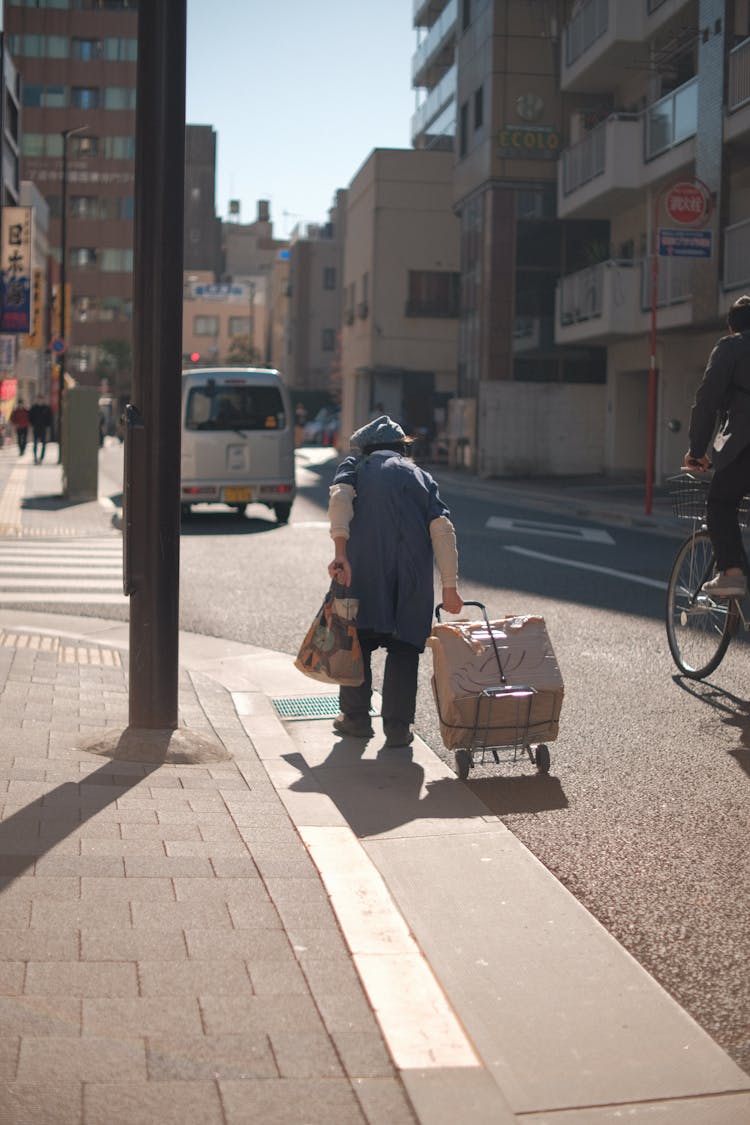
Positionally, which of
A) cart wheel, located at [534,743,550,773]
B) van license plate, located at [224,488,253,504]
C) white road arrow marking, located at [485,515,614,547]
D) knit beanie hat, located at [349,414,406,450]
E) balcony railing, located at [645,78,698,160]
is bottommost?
white road arrow marking, located at [485,515,614,547]

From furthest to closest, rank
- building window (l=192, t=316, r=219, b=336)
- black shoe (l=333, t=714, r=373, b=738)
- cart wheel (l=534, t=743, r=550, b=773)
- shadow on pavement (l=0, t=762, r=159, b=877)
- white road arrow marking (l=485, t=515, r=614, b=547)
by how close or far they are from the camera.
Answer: building window (l=192, t=316, r=219, b=336) < white road arrow marking (l=485, t=515, r=614, b=547) < black shoe (l=333, t=714, r=373, b=738) < cart wheel (l=534, t=743, r=550, b=773) < shadow on pavement (l=0, t=762, r=159, b=877)

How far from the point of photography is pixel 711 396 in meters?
7.50

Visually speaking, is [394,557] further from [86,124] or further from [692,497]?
[86,124]

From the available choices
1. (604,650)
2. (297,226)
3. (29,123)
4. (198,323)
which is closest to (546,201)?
(604,650)

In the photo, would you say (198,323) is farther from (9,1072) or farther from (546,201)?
(9,1072)

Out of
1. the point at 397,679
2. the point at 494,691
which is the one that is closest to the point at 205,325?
the point at 397,679

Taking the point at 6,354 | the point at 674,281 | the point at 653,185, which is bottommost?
the point at 6,354

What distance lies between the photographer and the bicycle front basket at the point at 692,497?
26.0 ft

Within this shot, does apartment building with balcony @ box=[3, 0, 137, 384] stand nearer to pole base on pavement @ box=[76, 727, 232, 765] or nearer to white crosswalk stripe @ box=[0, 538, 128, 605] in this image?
white crosswalk stripe @ box=[0, 538, 128, 605]

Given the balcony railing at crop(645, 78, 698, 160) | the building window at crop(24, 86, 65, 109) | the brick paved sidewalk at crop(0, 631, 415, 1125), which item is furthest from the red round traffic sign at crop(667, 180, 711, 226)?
the building window at crop(24, 86, 65, 109)

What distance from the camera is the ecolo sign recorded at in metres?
40.8

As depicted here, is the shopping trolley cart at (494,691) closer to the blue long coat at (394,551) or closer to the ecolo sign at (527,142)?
the blue long coat at (394,551)

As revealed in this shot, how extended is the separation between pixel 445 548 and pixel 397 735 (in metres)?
0.87

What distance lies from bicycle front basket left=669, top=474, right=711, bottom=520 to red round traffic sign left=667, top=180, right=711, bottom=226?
1661 cm
